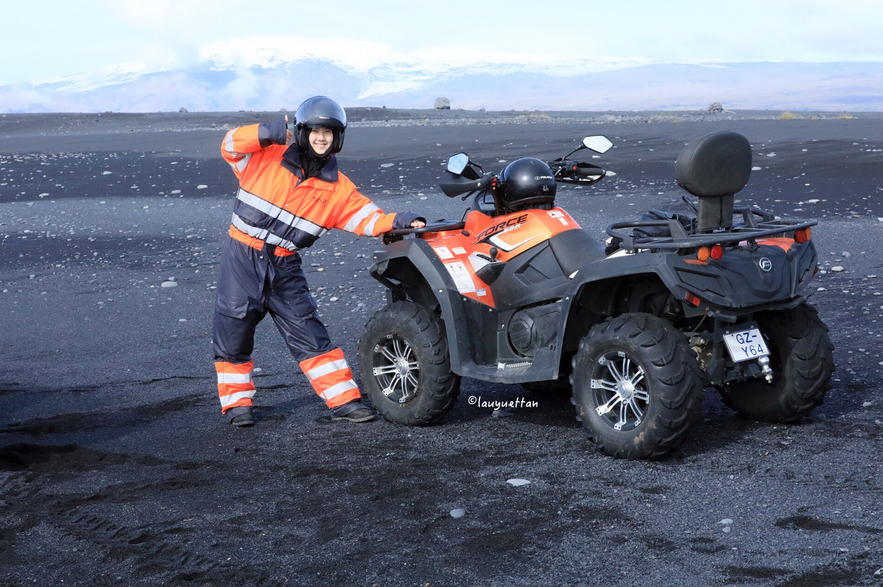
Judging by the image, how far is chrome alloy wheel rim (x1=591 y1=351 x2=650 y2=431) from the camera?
209 inches

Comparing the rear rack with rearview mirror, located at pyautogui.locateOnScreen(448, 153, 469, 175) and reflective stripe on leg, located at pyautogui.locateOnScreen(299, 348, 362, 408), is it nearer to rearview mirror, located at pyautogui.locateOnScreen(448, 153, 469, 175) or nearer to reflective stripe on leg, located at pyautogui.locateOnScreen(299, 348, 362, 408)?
rearview mirror, located at pyautogui.locateOnScreen(448, 153, 469, 175)

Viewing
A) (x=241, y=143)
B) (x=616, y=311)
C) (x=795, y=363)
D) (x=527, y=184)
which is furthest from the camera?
(x=241, y=143)

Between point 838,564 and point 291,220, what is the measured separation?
12.9ft

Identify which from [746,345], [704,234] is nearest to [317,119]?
[704,234]

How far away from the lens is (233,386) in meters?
6.67

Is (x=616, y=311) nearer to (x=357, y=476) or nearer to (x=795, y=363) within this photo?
(x=795, y=363)

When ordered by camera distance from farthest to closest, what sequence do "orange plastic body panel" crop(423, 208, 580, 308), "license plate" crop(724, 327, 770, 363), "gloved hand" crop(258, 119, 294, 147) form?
"gloved hand" crop(258, 119, 294, 147) < "orange plastic body panel" crop(423, 208, 580, 308) < "license plate" crop(724, 327, 770, 363)

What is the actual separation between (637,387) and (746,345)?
600mm

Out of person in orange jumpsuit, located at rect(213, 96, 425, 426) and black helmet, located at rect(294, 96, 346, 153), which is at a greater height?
black helmet, located at rect(294, 96, 346, 153)

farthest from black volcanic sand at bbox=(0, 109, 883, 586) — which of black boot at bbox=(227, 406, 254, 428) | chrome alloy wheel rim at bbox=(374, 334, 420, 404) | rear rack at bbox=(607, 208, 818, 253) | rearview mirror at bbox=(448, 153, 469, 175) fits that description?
rearview mirror at bbox=(448, 153, 469, 175)

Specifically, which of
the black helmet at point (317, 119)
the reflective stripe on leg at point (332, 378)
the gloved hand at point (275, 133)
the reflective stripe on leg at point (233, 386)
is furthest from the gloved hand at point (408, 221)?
the reflective stripe on leg at point (233, 386)

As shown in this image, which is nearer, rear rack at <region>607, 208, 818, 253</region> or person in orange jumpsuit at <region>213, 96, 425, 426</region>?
rear rack at <region>607, 208, 818, 253</region>

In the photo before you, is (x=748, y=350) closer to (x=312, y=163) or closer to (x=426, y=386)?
(x=426, y=386)

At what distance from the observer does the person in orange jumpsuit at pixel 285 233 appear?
6.48m
